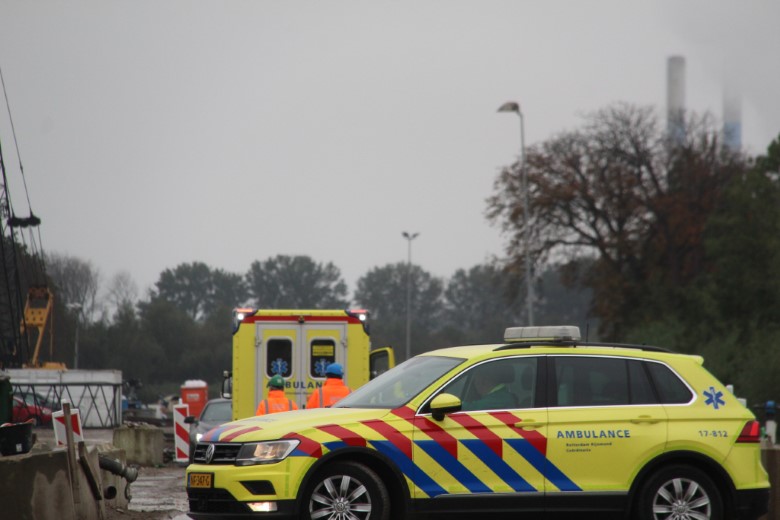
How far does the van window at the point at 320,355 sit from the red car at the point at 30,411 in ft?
77.3

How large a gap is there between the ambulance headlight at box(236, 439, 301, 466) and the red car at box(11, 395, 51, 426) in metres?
32.1

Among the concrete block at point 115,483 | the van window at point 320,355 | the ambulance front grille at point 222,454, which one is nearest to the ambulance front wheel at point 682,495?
the ambulance front grille at point 222,454

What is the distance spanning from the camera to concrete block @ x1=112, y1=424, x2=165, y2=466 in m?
23.5

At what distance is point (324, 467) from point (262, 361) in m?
9.02

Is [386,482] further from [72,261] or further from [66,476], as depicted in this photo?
[72,261]

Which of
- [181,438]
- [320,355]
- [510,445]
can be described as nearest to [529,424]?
[510,445]

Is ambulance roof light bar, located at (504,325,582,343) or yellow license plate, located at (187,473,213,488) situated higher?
ambulance roof light bar, located at (504,325,582,343)

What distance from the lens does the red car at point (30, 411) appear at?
Result: 41.4 metres

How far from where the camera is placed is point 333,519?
10102 millimetres

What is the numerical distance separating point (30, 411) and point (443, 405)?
118 feet

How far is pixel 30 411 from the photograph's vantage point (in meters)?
43.8

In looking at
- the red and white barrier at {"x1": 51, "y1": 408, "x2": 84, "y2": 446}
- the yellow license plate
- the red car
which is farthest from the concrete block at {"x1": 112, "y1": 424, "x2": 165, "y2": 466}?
the red car

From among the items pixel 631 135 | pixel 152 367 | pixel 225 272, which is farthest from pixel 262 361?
pixel 225 272

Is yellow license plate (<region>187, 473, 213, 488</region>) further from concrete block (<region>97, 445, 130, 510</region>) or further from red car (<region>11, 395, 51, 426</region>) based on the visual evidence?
red car (<region>11, 395, 51, 426</region>)
